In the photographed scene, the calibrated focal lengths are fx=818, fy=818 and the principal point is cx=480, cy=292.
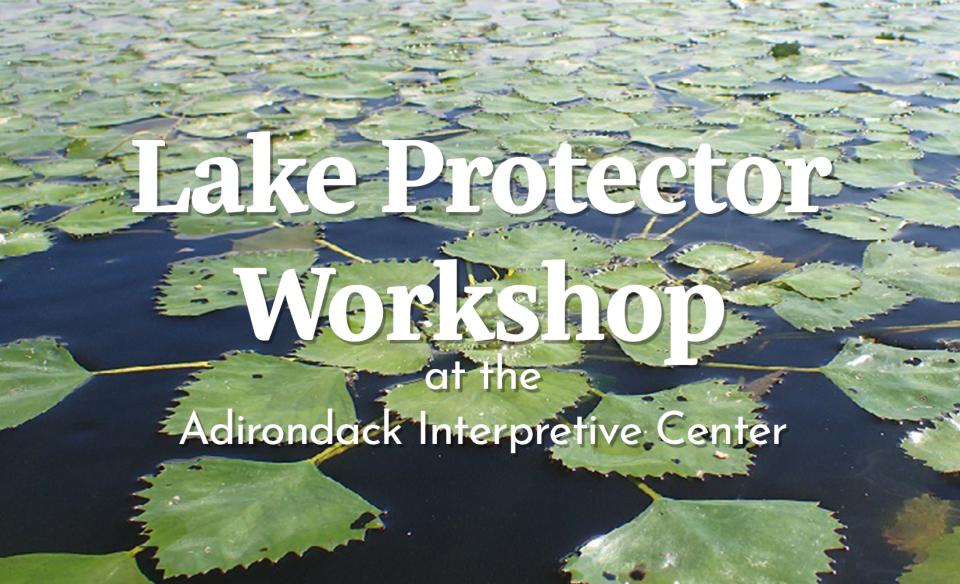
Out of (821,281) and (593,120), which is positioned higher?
(593,120)

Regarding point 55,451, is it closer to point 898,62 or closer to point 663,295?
point 663,295

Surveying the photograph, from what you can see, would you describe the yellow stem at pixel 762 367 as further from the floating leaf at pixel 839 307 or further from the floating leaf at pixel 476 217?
the floating leaf at pixel 476 217

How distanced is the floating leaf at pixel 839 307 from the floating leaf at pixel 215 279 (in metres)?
1.17

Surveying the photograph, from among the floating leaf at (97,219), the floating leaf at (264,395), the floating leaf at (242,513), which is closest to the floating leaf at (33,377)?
the floating leaf at (264,395)

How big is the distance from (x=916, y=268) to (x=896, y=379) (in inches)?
22.1

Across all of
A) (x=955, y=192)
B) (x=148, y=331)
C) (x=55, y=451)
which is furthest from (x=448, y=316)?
(x=955, y=192)

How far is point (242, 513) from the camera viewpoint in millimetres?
1239

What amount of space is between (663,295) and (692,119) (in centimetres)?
158

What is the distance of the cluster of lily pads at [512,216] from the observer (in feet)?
4.04

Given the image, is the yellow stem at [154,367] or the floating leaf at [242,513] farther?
the yellow stem at [154,367]

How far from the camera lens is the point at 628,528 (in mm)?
1210

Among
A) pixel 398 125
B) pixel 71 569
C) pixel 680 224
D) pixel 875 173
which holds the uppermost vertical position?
pixel 398 125

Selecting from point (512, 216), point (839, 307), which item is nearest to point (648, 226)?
point (512, 216)

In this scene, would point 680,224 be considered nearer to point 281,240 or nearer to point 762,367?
point 762,367
